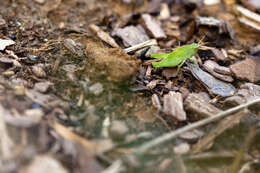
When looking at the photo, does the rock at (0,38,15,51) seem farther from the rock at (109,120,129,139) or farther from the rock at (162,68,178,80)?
the rock at (162,68,178,80)

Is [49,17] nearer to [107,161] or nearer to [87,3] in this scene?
[87,3]

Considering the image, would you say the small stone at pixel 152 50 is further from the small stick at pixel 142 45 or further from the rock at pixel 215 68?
the rock at pixel 215 68

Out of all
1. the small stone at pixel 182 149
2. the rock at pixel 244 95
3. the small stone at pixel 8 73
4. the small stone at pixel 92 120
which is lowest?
the small stone at pixel 182 149

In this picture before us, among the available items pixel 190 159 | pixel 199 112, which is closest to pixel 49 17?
pixel 199 112

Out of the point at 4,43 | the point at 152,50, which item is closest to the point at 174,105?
the point at 152,50

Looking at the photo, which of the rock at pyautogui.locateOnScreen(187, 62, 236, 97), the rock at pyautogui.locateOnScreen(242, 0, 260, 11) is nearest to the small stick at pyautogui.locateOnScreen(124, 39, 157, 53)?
the rock at pyautogui.locateOnScreen(187, 62, 236, 97)

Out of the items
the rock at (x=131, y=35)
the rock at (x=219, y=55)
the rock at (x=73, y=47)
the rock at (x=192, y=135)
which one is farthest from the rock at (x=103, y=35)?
the rock at (x=192, y=135)
